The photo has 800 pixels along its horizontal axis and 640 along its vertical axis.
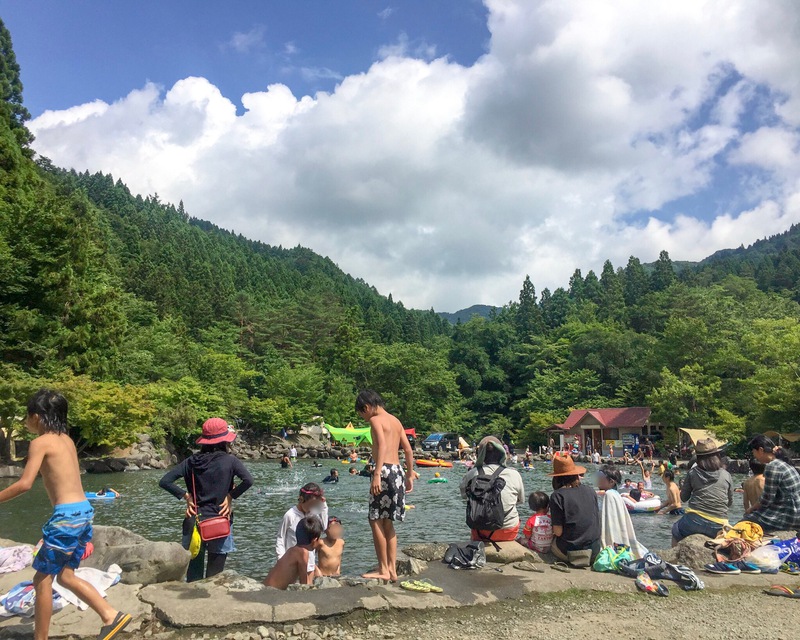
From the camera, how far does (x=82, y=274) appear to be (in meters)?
31.0

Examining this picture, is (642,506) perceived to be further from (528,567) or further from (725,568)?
(528,567)

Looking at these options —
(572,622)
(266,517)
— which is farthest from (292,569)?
(266,517)

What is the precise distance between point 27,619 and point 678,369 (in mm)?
47936

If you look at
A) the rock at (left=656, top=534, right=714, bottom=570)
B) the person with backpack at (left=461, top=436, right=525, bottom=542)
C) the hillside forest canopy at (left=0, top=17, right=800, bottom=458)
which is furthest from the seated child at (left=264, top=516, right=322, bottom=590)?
the hillside forest canopy at (left=0, top=17, right=800, bottom=458)

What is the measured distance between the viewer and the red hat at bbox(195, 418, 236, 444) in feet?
17.5

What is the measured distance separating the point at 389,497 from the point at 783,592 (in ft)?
12.3

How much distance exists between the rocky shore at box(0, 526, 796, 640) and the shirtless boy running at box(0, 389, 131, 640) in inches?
13.7

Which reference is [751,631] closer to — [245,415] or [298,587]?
[298,587]

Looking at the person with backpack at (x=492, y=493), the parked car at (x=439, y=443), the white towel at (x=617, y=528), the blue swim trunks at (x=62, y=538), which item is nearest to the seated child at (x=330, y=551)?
the person with backpack at (x=492, y=493)

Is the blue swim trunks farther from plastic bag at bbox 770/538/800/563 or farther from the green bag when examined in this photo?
plastic bag at bbox 770/538/800/563

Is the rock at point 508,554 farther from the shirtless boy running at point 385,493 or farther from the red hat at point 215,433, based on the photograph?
the red hat at point 215,433

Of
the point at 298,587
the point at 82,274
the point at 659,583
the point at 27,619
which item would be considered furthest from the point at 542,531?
the point at 82,274

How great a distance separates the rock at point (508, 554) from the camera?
638 centimetres

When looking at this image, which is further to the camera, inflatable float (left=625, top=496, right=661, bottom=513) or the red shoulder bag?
inflatable float (left=625, top=496, right=661, bottom=513)
